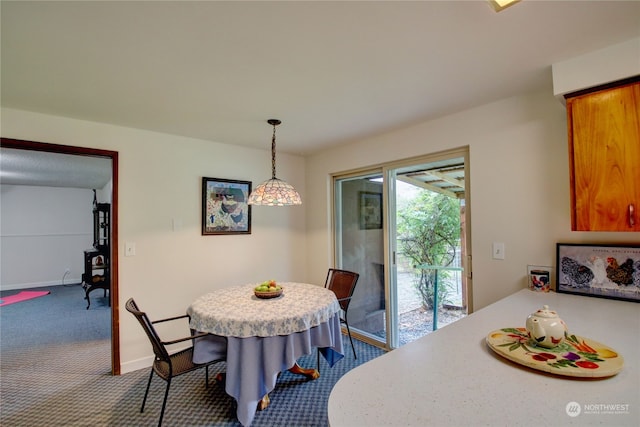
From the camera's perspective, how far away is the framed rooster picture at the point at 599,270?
1645 mm

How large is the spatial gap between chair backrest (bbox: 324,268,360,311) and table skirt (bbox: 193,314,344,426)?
2.80 feet

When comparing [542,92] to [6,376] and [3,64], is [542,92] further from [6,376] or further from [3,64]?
[6,376]

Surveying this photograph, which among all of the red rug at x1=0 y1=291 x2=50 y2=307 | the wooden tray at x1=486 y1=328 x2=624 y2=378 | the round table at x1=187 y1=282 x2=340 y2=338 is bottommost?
the red rug at x1=0 y1=291 x2=50 y2=307

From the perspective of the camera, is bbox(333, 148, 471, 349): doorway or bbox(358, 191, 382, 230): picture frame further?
bbox(358, 191, 382, 230): picture frame

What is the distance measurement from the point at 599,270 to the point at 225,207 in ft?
10.2

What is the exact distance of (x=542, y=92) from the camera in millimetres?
2016

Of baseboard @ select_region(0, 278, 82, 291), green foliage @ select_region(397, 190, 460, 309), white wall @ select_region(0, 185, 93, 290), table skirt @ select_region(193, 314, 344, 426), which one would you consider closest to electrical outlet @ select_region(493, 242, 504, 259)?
green foliage @ select_region(397, 190, 460, 309)

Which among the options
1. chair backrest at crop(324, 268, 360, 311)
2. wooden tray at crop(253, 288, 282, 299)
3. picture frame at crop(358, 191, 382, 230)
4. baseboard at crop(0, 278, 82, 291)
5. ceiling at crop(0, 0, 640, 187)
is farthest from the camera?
baseboard at crop(0, 278, 82, 291)

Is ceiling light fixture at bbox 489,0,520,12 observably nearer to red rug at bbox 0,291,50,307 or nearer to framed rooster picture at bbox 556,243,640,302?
framed rooster picture at bbox 556,243,640,302

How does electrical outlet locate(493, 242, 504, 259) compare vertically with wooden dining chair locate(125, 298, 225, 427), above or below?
above

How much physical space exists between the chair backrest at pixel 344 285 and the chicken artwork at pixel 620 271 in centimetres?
173

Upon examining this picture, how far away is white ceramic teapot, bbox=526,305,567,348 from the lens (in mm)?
1014

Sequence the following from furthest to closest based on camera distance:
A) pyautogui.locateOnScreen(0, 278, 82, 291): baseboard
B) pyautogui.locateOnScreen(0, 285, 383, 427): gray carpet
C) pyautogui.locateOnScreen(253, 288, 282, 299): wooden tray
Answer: pyautogui.locateOnScreen(0, 278, 82, 291): baseboard, pyautogui.locateOnScreen(253, 288, 282, 299): wooden tray, pyautogui.locateOnScreen(0, 285, 383, 427): gray carpet

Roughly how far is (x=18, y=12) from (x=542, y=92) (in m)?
2.87
